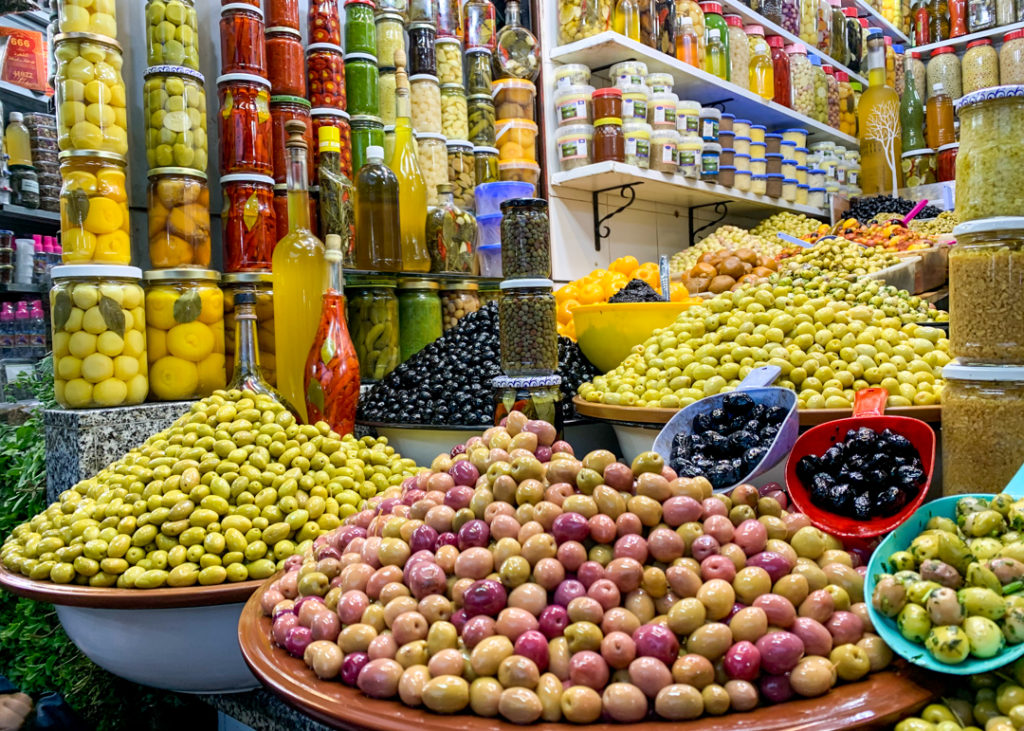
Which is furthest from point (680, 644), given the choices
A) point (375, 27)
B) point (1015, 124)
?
point (375, 27)

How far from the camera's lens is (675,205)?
4.02m

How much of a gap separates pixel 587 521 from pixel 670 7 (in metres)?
3.12

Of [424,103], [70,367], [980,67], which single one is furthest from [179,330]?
[980,67]

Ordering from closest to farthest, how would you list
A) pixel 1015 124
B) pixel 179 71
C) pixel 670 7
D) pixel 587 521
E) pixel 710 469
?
pixel 587 521 → pixel 1015 124 → pixel 710 469 → pixel 179 71 → pixel 670 7

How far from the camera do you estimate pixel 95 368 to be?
175 centimetres

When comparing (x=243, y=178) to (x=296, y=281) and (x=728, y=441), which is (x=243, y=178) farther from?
(x=728, y=441)

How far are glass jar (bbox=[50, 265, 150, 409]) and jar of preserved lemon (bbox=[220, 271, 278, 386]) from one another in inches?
10.8

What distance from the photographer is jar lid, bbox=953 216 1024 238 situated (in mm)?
1062

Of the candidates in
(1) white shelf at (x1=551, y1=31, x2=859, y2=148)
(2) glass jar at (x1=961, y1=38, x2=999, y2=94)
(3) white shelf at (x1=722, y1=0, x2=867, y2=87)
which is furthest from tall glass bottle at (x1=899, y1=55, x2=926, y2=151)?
(1) white shelf at (x1=551, y1=31, x2=859, y2=148)

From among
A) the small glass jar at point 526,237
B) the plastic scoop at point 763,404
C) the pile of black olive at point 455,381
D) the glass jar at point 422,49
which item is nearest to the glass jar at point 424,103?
the glass jar at point 422,49

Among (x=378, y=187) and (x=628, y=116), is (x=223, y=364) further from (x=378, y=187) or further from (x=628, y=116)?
(x=628, y=116)

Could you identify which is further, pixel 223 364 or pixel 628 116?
pixel 628 116

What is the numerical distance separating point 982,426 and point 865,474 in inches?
6.9

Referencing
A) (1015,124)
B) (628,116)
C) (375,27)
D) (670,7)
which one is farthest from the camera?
(670,7)
